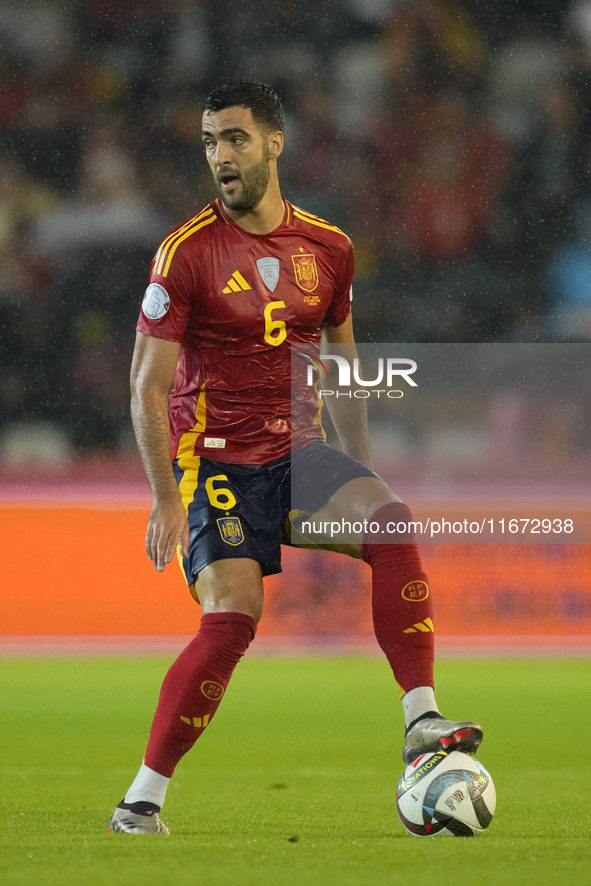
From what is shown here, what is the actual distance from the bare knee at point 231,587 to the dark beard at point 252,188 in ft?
2.55

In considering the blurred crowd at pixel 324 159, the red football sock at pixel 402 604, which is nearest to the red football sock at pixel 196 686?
the red football sock at pixel 402 604

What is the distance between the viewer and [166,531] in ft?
7.82

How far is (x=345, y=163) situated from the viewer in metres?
6.64

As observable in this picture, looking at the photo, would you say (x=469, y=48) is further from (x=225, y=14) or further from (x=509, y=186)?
(x=225, y=14)

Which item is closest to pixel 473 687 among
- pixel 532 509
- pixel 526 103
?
pixel 532 509

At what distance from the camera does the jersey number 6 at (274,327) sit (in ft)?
8.50

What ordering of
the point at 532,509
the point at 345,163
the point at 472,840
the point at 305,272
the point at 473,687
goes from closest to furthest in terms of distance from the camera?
the point at 472,840 → the point at 305,272 → the point at 473,687 → the point at 532,509 → the point at 345,163

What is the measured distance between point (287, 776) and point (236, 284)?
4.59 ft

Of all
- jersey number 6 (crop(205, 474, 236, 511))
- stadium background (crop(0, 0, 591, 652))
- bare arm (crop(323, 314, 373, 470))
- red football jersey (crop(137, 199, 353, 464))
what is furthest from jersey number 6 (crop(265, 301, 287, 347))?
stadium background (crop(0, 0, 591, 652))

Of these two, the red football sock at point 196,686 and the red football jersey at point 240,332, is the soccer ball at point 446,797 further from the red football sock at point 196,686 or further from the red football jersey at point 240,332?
the red football jersey at point 240,332

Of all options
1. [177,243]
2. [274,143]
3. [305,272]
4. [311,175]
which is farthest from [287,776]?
[311,175]

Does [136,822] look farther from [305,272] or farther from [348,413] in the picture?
[305,272]

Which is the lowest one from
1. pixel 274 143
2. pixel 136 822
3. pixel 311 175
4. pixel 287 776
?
pixel 287 776

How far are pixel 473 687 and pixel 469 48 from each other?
13.2ft
